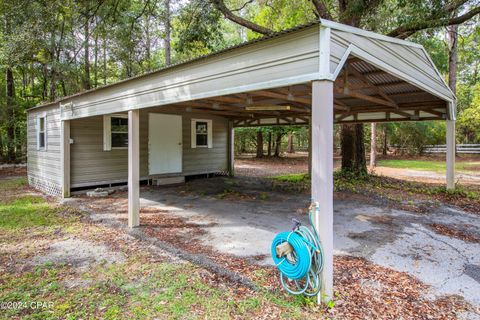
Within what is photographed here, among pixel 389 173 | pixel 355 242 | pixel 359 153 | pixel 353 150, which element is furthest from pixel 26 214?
pixel 389 173

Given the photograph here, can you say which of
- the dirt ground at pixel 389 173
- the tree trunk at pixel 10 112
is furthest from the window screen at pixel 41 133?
the dirt ground at pixel 389 173

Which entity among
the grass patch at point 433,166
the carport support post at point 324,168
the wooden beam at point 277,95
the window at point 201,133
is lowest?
the grass patch at point 433,166

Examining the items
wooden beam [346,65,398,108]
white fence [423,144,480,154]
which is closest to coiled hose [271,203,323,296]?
wooden beam [346,65,398,108]

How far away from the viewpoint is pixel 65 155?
7.20 meters

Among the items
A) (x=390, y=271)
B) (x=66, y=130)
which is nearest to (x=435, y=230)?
(x=390, y=271)

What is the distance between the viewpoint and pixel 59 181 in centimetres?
751

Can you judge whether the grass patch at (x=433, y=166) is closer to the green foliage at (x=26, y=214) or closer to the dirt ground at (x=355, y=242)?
the dirt ground at (x=355, y=242)

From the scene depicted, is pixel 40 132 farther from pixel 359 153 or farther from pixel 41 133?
pixel 359 153

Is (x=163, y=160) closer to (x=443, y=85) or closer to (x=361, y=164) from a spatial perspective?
(x=361, y=164)

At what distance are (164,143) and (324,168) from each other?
7427mm

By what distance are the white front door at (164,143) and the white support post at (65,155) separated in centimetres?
228

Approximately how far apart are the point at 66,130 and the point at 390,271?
7.39 metres

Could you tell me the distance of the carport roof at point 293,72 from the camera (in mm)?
2648

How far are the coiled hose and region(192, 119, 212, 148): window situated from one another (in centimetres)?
770
